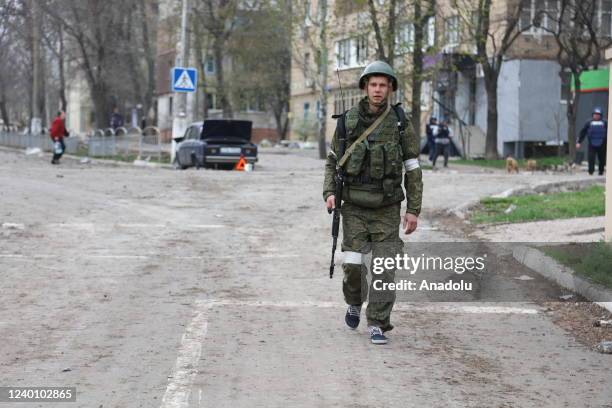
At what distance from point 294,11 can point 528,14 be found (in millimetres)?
9853

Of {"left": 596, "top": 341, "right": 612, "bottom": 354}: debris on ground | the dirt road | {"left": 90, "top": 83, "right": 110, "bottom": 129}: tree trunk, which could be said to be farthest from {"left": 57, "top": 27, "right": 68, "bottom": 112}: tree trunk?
{"left": 596, "top": 341, "right": 612, "bottom": 354}: debris on ground

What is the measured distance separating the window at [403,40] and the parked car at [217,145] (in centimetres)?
607

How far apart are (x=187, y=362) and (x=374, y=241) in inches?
65.5

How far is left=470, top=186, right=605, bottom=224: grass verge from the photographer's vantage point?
1520 centimetres

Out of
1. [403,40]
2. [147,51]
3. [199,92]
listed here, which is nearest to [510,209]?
[403,40]

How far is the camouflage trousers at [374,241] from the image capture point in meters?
7.40

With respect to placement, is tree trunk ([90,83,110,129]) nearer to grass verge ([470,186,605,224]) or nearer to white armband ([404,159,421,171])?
grass verge ([470,186,605,224])

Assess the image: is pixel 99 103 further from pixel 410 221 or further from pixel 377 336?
pixel 377 336

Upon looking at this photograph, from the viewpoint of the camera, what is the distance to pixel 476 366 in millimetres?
6711

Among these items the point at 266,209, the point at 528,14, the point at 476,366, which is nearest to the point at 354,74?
the point at 528,14

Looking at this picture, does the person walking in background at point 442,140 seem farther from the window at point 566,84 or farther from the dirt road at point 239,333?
the dirt road at point 239,333

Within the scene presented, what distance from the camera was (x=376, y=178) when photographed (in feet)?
23.8

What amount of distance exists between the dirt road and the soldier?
1.99 feet

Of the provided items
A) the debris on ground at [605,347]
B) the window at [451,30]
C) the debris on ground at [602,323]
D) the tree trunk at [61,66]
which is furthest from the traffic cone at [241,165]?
the tree trunk at [61,66]
